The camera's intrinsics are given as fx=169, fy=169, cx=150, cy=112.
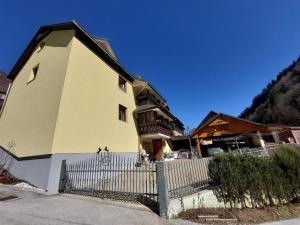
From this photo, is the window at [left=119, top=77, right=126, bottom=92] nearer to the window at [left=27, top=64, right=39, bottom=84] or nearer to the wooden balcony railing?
the wooden balcony railing

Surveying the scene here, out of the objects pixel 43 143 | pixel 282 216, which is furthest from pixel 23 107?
pixel 282 216

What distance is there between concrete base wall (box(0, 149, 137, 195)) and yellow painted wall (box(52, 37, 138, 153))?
1.37 ft

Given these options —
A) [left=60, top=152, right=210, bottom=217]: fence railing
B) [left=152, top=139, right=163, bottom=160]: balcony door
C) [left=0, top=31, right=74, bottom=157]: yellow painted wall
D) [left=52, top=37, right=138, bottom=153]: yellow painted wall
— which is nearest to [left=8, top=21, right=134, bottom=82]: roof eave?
[left=0, top=31, right=74, bottom=157]: yellow painted wall

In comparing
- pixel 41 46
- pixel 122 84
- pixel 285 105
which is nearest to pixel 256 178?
pixel 122 84

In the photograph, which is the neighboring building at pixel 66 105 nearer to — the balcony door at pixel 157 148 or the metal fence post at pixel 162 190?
the balcony door at pixel 157 148

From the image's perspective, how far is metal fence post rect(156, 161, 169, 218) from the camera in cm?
565

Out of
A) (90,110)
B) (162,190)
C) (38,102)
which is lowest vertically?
(162,190)

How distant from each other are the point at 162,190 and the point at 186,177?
1.57m

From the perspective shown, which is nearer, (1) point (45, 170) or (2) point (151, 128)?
(1) point (45, 170)

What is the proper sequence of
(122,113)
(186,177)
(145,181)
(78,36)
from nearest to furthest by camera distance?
(186,177) → (145,181) → (78,36) → (122,113)

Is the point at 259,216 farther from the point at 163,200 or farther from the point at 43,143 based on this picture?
the point at 43,143

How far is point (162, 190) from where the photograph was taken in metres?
5.82

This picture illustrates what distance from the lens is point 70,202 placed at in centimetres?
690

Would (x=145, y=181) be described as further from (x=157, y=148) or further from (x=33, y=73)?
(x=157, y=148)
